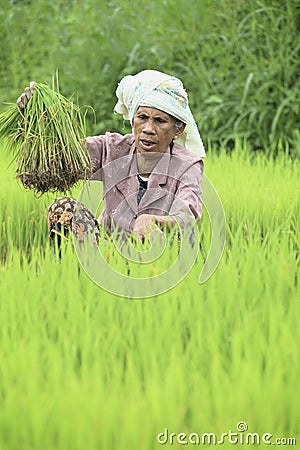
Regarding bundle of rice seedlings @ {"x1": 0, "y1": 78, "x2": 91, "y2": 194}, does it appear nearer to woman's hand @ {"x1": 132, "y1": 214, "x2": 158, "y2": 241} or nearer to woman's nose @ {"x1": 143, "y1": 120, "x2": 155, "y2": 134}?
woman's nose @ {"x1": 143, "y1": 120, "x2": 155, "y2": 134}

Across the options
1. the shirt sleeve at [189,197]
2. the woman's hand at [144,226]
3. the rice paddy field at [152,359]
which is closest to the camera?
the rice paddy field at [152,359]

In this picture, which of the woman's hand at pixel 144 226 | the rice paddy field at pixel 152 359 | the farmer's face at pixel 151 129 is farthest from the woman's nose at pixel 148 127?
the rice paddy field at pixel 152 359

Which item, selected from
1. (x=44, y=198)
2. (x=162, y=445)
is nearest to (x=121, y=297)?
(x=162, y=445)

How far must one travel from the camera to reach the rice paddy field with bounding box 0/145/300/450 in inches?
56.1

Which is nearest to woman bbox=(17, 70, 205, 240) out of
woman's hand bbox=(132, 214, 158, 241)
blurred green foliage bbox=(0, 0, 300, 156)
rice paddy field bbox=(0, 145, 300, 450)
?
woman's hand bbox=(132, 214, 158, 241)

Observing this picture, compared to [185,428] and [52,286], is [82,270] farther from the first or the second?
[185,428]

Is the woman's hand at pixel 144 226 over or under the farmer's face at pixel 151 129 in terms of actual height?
under

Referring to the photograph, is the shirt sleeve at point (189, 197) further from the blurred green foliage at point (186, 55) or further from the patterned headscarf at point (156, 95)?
the blurred green foliage at point (186, 55)

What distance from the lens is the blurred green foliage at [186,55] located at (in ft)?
15.3

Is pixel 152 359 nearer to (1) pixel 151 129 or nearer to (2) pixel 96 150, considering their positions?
(1) pixel 151 129

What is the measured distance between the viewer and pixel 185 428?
1457mm

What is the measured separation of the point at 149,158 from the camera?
275 cm

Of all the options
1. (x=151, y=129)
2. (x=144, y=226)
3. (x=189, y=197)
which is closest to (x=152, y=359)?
(x=144, y=226)

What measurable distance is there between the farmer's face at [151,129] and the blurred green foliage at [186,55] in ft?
5.41
